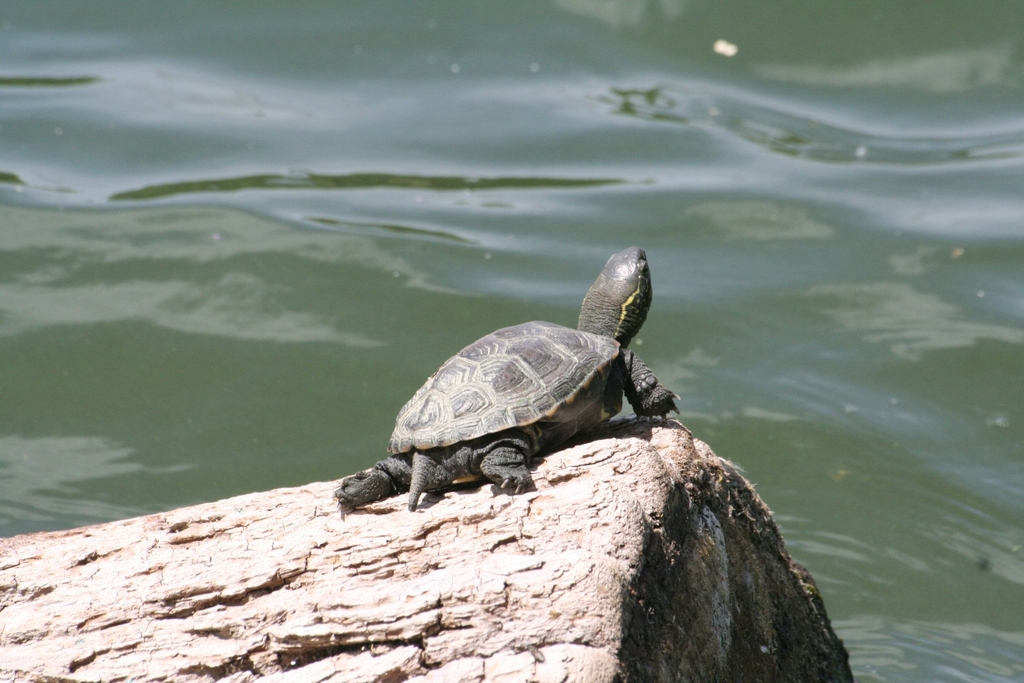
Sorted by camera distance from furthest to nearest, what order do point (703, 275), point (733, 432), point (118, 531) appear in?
point (703, 275)
point (733, 432)
point (118, 531)

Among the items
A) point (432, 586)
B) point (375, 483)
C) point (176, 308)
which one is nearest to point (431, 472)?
point (375, 483)

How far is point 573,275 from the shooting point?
9812 millimetres

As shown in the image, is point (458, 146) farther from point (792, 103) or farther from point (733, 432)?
point (733, 432)

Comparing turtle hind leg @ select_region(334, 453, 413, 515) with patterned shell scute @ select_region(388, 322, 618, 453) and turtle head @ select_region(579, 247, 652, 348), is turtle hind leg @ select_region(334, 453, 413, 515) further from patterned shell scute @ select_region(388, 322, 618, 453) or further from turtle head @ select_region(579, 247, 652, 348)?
turtle head @ select_region(579, 247, 652, 348)

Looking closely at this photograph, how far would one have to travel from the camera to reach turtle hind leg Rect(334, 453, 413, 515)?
4043 mm

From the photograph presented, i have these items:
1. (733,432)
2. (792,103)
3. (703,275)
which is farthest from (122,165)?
(792,103)

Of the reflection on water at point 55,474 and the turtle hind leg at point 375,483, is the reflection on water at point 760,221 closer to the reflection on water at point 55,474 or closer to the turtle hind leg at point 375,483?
the reflection on water at point 55,474

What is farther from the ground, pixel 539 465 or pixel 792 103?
pixel 792 103

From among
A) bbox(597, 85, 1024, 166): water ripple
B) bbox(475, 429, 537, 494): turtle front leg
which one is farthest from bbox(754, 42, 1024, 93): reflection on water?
bbox(475, 429, 537, 494): turtle front leg

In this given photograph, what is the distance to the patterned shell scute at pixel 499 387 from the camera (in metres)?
4.00

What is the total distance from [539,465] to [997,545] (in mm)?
4635

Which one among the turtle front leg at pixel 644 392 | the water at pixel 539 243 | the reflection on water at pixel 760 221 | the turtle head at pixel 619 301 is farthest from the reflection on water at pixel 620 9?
the turtle front leg at pixel 644 392

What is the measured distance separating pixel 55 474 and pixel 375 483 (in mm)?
4555

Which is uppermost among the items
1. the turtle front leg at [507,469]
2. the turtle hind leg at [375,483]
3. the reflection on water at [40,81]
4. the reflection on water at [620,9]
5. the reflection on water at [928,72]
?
the reflection on water at [620,9]
